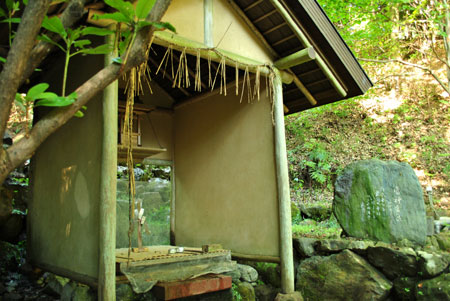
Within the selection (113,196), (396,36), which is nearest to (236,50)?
(113,196)

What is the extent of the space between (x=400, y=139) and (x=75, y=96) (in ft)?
39.1

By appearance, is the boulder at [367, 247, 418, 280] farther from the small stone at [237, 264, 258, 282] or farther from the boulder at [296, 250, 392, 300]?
the small stone at [237, 264, 258, 282]

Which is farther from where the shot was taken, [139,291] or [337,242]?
[337,242]

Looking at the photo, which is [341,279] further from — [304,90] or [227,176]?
[304,90]

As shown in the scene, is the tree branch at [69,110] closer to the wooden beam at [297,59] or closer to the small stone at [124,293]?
the small stone at [124,293]

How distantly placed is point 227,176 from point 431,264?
3207 mm

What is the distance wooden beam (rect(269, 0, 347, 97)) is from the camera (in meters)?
4.91

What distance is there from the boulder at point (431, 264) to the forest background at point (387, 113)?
5687mm

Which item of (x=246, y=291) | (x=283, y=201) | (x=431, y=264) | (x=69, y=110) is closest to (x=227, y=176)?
(x=283, y=201)

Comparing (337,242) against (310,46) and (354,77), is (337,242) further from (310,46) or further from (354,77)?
(310,46)

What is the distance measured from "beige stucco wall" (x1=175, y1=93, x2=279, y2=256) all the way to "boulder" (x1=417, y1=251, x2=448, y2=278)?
1.89 metres

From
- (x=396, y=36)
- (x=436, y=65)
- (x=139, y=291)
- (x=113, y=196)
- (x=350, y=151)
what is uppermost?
(x=396, y=36)

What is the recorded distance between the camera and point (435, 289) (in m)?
4.54

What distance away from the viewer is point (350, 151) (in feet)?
39.6
